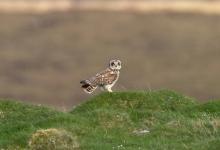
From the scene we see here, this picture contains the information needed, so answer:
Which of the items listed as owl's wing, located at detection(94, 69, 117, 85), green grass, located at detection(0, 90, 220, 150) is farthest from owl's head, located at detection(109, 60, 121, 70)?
green grass, located at detection(0, 90, 220, 150)

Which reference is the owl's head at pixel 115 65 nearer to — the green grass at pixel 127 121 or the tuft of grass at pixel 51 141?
the green grass at pixel 127 121

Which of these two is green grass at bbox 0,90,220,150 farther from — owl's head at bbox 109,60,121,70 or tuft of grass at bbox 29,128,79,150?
owl's head at bbox 109,60,121,70

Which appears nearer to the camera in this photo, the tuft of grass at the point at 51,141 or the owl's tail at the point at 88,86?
the tuft of grass at the point at 51,141

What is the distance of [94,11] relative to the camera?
11231 centimetres

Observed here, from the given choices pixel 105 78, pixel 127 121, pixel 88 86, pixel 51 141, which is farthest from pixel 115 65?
pixel 51 141

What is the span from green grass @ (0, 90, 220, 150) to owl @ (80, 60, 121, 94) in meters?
0.26

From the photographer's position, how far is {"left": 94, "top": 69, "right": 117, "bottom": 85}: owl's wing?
28.1m

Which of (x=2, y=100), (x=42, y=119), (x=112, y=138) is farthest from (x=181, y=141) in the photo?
(x=2, y=100)

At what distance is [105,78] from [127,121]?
215 centimetres

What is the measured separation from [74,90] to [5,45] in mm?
16505

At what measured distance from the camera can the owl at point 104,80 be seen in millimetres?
28016

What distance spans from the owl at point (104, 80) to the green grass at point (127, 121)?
26cm

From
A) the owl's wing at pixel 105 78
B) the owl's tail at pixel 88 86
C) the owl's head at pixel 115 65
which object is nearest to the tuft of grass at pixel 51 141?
the owl's tail at pixel 88 86

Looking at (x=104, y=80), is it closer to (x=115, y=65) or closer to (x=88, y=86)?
(x=88, y=86)
